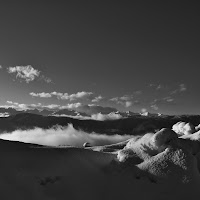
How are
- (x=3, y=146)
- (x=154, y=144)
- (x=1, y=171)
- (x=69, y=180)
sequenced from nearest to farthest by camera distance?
(x=1, y=171) < (x=69, y=180) < (x=3, y=146) < (x=154, y=144)

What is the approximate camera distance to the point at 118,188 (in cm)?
2505

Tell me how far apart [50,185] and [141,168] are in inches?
342

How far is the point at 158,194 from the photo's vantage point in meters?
25.0

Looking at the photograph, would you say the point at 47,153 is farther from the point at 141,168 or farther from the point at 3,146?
the point at 141,168

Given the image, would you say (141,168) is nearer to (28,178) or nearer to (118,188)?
(118,188)

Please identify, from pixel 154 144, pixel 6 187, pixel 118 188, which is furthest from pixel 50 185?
pixel 154 144

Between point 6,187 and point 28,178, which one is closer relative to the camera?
point 6,187

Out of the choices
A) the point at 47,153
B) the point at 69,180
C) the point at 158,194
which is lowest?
the point at 158,194

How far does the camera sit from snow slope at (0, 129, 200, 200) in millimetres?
23109

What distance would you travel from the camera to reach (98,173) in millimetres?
26734

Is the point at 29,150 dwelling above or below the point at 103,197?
above

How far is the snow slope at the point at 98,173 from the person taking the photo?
23.1 m

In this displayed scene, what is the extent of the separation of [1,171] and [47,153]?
17.3ft

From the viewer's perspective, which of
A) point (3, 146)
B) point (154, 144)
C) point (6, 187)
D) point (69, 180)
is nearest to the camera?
point (6, 187)
